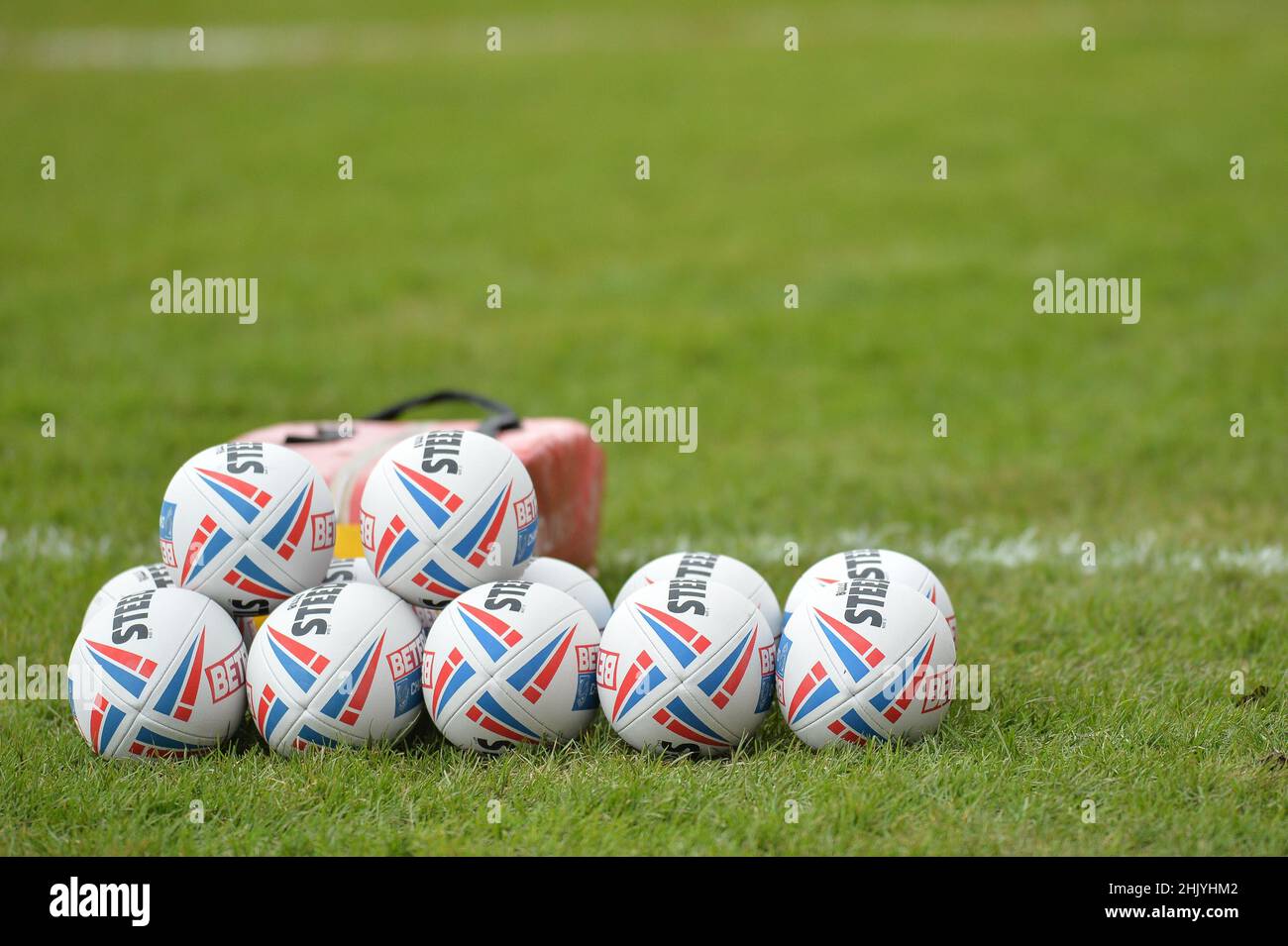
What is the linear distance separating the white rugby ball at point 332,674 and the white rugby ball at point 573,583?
657 millimetres

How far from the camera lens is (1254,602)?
17.8 feet

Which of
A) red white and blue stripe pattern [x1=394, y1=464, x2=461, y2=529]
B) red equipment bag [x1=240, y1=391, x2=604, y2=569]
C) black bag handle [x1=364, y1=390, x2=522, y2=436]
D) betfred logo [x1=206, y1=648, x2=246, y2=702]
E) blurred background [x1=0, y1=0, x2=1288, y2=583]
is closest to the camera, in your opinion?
betfred logo [x1=206, y1=648, x2=246, y2=702]

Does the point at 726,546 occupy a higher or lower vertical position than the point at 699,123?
lower

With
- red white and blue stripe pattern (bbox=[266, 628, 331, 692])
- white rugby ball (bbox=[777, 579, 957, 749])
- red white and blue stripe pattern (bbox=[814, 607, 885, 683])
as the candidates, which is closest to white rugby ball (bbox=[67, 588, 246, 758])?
red white and blue stripe pattern (bbox=[266, 628, 331, 692])

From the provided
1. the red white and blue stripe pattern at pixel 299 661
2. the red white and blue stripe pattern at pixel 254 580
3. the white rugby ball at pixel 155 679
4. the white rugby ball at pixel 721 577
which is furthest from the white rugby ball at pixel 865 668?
the white rugby ball at pixel 155 679

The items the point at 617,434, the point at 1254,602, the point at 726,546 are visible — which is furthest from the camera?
the point at 617,434

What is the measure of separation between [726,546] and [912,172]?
856 cm

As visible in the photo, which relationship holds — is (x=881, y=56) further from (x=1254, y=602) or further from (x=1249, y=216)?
(x=1254, y=602)

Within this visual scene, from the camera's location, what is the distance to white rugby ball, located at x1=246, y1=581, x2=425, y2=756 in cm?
407

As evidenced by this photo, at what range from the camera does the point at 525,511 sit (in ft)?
14.6

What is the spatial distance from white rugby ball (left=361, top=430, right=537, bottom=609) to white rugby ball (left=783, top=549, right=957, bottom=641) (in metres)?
1.07

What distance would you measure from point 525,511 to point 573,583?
0.42 meters

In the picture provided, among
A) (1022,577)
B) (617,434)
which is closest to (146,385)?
(617,434)

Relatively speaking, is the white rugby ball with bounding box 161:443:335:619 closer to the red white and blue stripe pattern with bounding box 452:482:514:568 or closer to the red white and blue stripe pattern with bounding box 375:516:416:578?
the red white and blue stripe pattern with bounding box 375:516:416:578
